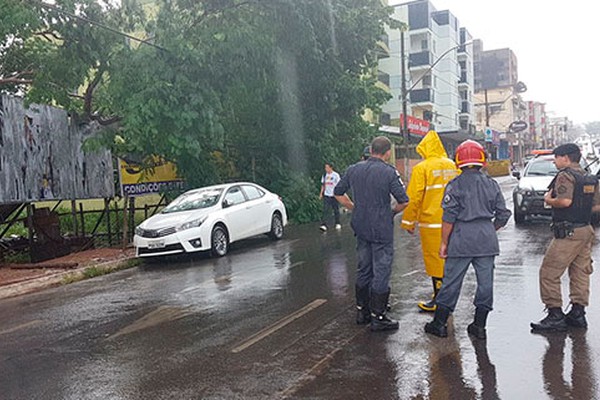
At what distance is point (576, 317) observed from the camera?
5.81 metres

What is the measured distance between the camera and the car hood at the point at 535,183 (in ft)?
46.1

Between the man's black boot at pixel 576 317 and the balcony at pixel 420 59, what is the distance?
4656 cm

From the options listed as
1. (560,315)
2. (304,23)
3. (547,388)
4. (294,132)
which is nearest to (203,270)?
(560,315)

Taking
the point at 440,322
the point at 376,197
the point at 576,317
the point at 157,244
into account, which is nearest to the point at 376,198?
the point at 376,197

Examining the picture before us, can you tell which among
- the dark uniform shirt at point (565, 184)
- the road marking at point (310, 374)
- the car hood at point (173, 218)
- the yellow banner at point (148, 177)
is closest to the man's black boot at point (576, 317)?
the dark uniform shirt at point (565, 184)

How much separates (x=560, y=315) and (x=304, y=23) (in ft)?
39.6

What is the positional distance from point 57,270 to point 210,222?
3128mm

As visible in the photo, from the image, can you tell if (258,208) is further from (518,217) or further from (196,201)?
(518,217)

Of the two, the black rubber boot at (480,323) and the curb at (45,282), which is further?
the curb at (45,282)

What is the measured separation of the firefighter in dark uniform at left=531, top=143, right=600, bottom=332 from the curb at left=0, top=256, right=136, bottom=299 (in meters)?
8.10

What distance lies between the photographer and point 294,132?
20359mm

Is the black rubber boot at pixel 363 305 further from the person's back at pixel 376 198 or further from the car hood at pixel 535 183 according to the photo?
the car hood at pixel 535 183

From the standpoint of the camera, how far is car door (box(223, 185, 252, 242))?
1280cm

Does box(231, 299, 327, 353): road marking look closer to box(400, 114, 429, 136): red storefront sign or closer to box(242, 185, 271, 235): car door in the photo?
box(242, 185, 271, 235): car door
